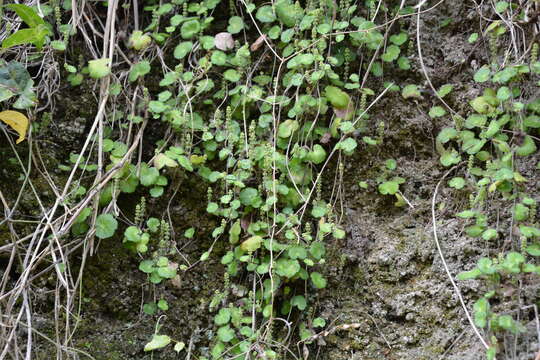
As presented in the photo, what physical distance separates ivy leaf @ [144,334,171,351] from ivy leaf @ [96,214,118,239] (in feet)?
1.18

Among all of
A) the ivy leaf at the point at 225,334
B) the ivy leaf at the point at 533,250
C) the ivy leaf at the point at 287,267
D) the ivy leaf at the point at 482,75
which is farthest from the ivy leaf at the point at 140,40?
the ivy leaf at the point at 533,250

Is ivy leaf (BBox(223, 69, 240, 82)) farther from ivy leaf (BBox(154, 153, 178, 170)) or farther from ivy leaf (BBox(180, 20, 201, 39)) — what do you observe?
ivy leaf (BBox(154, 153, 178, 170))

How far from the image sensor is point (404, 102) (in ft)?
7.20

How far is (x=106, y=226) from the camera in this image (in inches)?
77.9

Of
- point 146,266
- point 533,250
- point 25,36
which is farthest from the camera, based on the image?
point 146,266

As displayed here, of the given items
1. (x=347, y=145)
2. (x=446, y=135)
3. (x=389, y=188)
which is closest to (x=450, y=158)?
(x=446, y=135)

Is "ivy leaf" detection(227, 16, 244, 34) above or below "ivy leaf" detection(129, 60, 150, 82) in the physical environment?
above

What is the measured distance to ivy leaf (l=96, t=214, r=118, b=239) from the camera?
1976 millimetres

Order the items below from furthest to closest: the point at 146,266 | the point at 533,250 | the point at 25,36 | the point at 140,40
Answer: the point at 140,40 → the point at 146,266 → the point at 25,36 → the point at 533,250

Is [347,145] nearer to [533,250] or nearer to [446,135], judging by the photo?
[446,135]

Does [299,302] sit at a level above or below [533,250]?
below

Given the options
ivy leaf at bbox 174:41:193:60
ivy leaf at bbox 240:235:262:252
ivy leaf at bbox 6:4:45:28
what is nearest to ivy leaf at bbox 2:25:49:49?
ivy leaf at bbox 6:4:45:28

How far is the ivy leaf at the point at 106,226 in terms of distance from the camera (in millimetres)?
1976

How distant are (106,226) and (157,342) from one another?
0.41m
